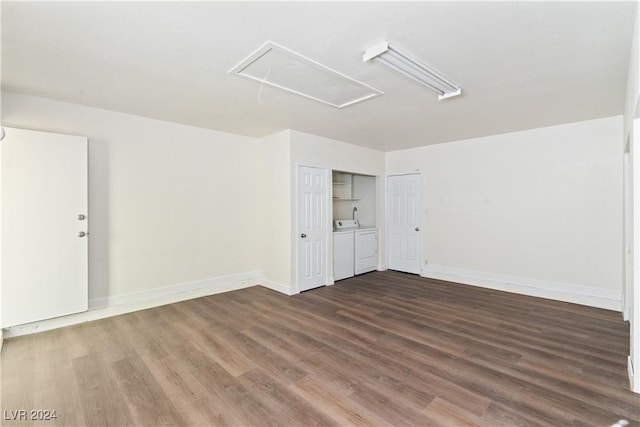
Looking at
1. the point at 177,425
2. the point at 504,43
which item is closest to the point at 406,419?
the point at 177,425

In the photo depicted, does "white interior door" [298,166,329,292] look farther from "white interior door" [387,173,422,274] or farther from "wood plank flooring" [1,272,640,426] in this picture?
"white interior door" [387,173,422,274]

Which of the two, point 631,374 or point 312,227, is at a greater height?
point 312,227

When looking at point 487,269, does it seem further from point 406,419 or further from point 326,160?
point 406,419

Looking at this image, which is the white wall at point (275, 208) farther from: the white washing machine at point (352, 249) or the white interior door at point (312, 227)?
the white washing machine at point (352, 249)

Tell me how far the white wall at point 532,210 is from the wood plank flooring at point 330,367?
23.6 inches

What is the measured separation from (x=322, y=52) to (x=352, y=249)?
13.1 ft

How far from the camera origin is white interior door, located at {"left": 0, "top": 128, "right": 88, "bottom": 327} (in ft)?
9.76

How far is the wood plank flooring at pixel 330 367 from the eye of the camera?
1892 mm

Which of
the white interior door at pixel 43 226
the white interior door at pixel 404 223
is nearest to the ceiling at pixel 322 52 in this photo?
the white interior door at pixel 43 226

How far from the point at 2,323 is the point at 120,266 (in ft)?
3.74

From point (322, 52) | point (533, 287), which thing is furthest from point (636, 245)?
point (533, 287)

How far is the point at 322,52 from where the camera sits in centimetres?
226

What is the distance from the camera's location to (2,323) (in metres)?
2.91

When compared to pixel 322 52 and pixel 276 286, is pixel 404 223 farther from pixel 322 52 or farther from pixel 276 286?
pixel 322 52
